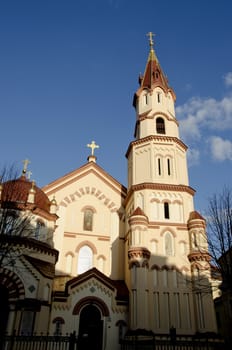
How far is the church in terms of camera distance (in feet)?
77.8

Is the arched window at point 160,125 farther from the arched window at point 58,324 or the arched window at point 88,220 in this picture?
the arched window at point 58,324

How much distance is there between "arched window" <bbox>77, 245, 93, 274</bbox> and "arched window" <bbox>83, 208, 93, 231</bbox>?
1770 mm

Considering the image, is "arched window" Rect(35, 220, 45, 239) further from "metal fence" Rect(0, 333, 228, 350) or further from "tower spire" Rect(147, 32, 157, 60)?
"tower spire" Rect(147, 32, 157, 60)

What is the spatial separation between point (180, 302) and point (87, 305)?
6889mm

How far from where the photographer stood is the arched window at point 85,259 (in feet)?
96.6

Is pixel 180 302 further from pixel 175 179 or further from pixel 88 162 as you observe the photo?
pixel 88 162

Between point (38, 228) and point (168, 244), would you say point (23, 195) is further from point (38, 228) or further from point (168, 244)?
point (168, 244)

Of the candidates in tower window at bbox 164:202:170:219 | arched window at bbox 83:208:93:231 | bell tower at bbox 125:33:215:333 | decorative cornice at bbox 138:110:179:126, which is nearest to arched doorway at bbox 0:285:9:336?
bell tower at bbox 125:33:215:333

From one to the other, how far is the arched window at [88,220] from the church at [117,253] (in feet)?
0.30

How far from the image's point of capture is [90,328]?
25406 mm

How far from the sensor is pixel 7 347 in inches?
761

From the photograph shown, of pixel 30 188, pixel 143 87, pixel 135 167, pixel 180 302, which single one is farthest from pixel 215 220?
pixel 143 87

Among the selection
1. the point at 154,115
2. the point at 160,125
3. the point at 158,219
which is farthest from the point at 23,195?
the point at 160,125

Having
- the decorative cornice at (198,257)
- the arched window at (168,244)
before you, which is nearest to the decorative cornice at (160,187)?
the arched window at (168,244)
